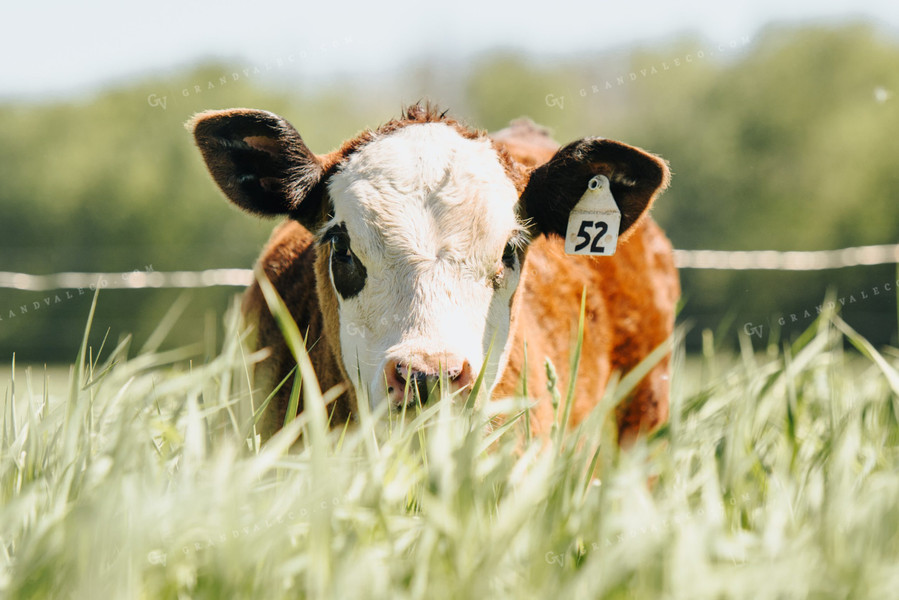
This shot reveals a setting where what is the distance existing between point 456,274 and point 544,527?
124cm

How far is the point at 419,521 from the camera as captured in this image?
6.05ft

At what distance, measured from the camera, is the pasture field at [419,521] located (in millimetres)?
1563

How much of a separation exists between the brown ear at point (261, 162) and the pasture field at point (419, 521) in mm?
1073

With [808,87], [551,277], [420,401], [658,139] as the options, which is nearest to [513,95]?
[658,139]

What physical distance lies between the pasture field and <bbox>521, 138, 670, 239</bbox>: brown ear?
3.91 feet

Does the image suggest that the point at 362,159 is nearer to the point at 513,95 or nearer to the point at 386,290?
the point at 386,290

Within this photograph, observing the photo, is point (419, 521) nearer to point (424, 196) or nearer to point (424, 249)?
point (424, 249)

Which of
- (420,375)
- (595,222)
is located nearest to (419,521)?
(420,375)

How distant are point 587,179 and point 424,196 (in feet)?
2.31

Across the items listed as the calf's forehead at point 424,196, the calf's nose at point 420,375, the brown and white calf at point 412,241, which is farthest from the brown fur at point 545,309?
the calf's nose at point 420,375

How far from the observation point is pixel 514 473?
203 centimetres

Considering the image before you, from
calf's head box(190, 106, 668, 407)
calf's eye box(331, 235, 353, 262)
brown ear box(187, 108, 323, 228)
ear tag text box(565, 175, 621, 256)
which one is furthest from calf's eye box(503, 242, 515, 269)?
brown ear box(187, 108, 323, 228)

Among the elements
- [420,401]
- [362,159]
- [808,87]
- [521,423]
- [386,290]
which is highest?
[808,87]

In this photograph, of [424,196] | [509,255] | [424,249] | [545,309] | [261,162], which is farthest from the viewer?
[545,309]
